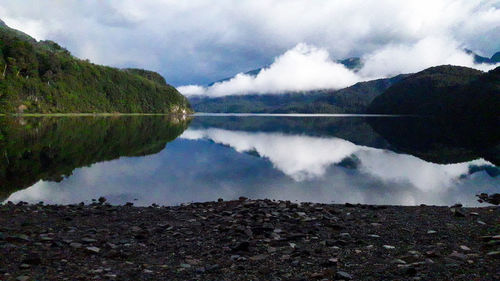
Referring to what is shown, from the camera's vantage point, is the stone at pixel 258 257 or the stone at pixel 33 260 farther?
the stone at pixel 258 257

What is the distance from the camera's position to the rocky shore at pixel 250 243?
10398 mm

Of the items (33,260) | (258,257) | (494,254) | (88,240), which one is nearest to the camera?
(494,254)

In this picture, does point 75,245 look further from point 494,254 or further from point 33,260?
point 494,254

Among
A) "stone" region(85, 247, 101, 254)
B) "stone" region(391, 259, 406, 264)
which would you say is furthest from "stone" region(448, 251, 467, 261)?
"stone" region(85, 247, 101, 254)

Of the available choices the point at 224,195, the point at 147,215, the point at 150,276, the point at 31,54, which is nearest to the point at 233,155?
the point at 224,195

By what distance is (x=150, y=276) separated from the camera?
10.5 m

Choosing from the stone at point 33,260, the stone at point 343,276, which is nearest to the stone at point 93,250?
the stone at point 33,260

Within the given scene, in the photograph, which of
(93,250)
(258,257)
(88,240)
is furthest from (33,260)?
(258,257)

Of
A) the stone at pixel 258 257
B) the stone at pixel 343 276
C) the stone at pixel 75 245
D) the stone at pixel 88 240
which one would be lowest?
the stone at pixel 88 240

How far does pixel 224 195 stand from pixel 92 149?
102 ft

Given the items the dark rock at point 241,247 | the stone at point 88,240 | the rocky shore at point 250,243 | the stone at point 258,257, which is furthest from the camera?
the stone at point 88,240

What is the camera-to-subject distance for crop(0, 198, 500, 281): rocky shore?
10398 mm

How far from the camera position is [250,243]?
44.2ft

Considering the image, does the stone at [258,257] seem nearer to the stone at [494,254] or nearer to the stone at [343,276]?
the stone at [343,276]
